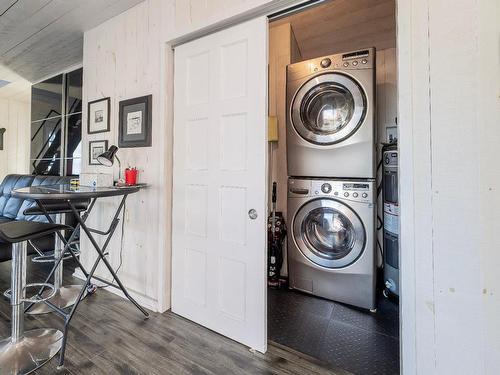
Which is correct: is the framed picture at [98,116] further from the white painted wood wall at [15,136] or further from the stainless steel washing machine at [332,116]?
the white painted wood wall at [15,136]

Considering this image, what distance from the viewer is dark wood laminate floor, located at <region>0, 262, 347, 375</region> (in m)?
1.40

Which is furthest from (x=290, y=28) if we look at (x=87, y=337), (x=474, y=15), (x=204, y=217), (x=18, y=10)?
(x=87, y=337)

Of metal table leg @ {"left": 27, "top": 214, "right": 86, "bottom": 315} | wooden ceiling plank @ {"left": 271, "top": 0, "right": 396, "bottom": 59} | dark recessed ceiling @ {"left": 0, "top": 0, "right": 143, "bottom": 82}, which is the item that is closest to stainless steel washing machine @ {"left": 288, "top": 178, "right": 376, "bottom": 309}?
wooden ceiling plank @ {"left": 271, "top": 0, "right": 396, "bottom": 59}

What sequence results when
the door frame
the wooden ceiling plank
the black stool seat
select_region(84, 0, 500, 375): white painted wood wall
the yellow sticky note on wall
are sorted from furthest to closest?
the yellow sticky note on wall, the wooden ceiling plank, the black stool seat, the door frame, select_region(84, 0, 500, 375): white painted wood wall

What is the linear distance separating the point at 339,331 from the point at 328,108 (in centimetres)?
187

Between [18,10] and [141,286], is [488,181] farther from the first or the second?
[18,10]

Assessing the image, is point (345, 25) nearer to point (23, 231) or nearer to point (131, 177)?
point (131, 177)

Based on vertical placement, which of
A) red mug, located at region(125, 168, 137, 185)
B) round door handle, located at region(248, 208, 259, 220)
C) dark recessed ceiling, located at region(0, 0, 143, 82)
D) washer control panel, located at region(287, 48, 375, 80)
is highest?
dark recessed ceiling, located at region(0, 0, 143, 82)

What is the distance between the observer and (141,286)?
7.04ft

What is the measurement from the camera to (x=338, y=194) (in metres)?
2.13

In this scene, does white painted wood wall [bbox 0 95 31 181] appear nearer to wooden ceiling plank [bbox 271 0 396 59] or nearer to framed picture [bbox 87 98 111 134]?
framed picture [bbox 87 98 111 134]

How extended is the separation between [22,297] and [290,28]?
3.22m

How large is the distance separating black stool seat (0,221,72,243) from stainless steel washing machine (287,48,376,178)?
195 cm

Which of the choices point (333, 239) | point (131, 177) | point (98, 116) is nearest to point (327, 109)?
point (333, 239)
